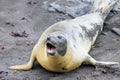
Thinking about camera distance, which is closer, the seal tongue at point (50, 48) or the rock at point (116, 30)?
the seal tongue at point (50, 48)

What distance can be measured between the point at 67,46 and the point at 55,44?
431 millimetres

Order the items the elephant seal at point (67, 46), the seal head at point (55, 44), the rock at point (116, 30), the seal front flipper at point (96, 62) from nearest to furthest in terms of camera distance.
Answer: the seal head at point (55, 44) → the elephant seal at point (67, 46) → the seal front flipper at point (96, 62) → the rock at point (116, 30)

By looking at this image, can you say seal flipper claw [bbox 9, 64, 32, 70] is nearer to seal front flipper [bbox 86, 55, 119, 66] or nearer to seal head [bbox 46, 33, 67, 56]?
seal head [bbox 46, 33, 67, 56]

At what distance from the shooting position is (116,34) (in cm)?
730

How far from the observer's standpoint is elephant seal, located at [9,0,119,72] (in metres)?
5.37

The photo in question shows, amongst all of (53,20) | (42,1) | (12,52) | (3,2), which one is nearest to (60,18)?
(53,20)

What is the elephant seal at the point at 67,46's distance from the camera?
5.37 meters

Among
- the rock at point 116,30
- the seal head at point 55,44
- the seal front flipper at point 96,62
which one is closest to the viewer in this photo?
the seal head at point 55,44

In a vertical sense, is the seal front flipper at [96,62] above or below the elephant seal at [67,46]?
below

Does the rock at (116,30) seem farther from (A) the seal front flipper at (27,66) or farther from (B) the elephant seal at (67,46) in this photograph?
(A) the seal front flipper at (27,66)

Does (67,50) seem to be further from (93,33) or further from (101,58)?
(93,33)

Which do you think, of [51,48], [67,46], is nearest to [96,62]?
[67,46]

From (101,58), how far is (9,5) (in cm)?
346

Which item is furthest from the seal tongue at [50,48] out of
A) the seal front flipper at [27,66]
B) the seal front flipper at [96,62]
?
the seal front flipper at [96,62]
